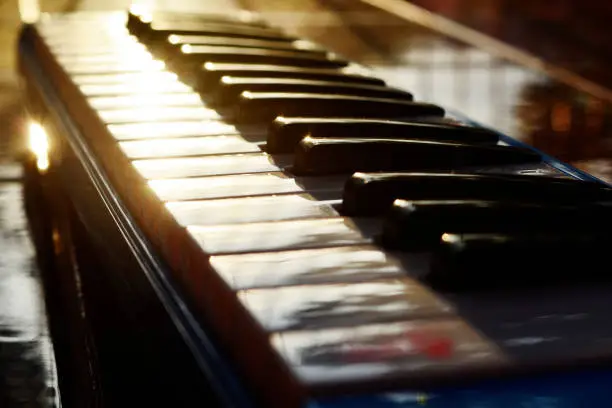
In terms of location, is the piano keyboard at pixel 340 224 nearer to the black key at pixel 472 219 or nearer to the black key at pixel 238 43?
the black key at pixel 472 219

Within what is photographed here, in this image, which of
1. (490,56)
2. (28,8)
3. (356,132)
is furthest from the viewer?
(28,8)

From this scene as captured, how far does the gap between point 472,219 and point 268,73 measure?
0.98 meters

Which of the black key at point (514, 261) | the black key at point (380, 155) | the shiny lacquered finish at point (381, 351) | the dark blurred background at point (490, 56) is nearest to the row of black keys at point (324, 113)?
the black key at point (380, 155)

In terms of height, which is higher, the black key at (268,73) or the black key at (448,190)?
the black key at (268,73)

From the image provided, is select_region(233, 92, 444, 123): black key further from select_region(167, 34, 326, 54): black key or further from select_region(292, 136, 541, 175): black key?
select_region(167, 34, 326, 54): black key

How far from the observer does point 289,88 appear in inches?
68.2

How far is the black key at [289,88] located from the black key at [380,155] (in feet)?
1.44

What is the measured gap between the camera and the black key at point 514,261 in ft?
2.71

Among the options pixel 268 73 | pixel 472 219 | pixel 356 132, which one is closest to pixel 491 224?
pixel 472 219

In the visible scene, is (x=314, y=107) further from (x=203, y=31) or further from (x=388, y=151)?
(x=203, y=31)

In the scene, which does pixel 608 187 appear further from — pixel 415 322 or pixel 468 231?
pixel 415 322

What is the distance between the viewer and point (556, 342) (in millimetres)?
738

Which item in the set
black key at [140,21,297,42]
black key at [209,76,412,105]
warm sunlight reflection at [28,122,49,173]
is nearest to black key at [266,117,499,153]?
black key at [209,76,412,105]

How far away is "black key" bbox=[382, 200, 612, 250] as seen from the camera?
92cm
